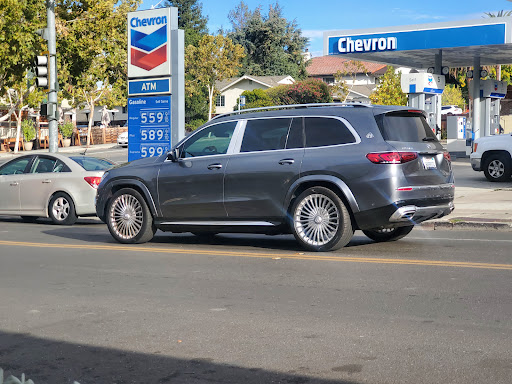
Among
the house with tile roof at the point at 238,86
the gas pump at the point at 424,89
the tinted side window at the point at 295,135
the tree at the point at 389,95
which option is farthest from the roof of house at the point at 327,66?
the tinted side window at the point at 295,135

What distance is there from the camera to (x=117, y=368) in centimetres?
511

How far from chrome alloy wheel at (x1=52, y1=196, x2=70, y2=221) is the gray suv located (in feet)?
14.4

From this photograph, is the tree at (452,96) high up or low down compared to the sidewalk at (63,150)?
up

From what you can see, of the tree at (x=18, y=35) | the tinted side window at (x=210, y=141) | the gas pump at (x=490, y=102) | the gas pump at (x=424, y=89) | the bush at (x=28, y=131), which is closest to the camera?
the tinted side window at (x=210, y=141)

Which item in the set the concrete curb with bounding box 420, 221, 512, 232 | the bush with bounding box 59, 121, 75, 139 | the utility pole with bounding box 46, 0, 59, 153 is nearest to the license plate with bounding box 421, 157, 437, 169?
the concrete curb with bounding box 420, 221, 512, 232

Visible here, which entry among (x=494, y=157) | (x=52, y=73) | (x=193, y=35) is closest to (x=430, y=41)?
(x=494, y=157)

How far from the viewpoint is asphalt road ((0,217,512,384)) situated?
16.5 ft

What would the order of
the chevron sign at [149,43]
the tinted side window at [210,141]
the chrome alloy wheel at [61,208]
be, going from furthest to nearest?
the chevron sign at [149,43]
the chrome alloy wheel at [61,208]
the tinted side window at [210,141]

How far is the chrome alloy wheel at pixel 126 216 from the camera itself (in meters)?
11.4

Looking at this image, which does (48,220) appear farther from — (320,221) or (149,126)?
(320,221)

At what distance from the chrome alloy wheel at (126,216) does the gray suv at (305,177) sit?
5 centimetres

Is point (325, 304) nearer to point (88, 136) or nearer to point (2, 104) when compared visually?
point (2, 104)

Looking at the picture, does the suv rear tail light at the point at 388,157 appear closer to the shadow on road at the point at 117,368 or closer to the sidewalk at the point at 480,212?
the sidewalk at the point at 480,212

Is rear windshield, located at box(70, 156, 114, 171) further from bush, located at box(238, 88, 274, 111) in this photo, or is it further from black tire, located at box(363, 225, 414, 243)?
bush, located at box(238, 88, 274, 111)
